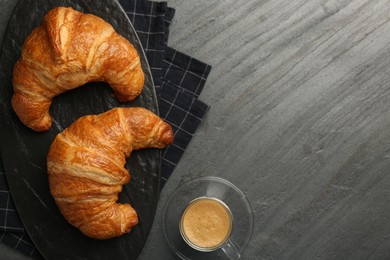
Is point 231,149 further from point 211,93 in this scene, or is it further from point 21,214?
point 21,214

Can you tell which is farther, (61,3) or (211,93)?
(211,93)

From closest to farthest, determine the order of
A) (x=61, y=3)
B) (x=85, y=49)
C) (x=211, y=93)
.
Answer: (x=85, y=49) → (x=61, y=3) → (x=211, y=93)

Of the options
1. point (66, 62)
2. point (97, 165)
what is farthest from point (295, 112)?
point (66, 62)

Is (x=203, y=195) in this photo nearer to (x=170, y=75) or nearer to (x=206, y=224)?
(x=206, y=224)

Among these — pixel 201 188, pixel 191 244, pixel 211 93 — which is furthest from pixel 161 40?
pixel 191 244

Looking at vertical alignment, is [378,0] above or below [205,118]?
above
